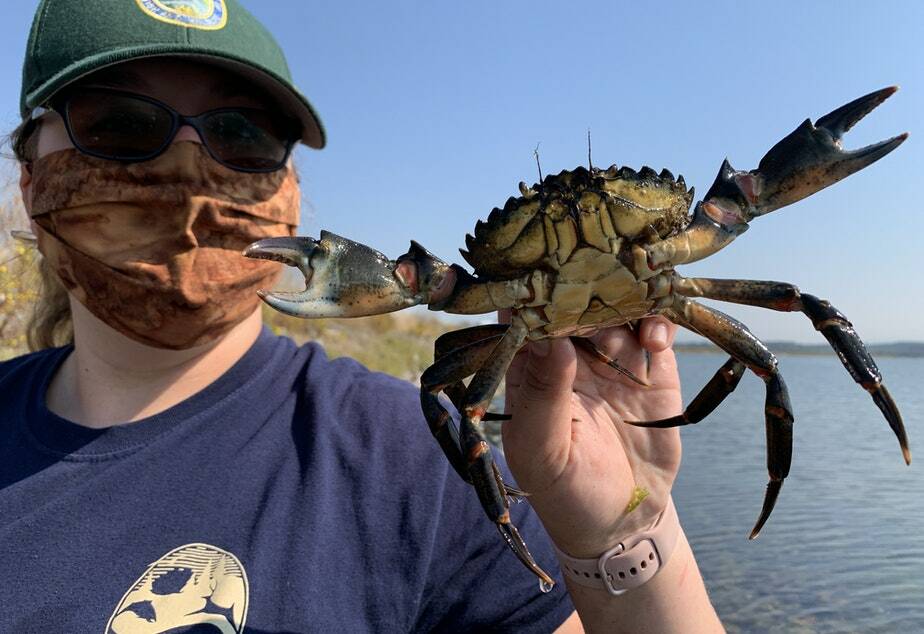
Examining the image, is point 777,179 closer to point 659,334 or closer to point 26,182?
point 659,334

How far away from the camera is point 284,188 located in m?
3.02

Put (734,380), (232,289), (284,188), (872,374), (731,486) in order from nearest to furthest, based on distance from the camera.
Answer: (872,374), (734,380), (232,289), (284,188), (731,486)

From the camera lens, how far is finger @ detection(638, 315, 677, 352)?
2.44m

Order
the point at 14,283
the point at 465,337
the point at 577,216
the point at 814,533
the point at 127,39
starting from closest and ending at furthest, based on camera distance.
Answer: the point at 577,216, the point at 465,337, the point at 127,39, the point at 14,283, the point at 814,533

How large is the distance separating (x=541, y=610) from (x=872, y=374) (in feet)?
4.62

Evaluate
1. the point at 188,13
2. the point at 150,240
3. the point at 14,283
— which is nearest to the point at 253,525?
the point at 150,240

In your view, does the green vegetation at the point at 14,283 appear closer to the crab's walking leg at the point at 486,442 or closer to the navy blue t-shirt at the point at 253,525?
the navy blue t-shirt at the point at 253,525

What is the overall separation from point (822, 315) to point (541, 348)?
870 millimetres

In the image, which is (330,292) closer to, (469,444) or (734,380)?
(469,444)

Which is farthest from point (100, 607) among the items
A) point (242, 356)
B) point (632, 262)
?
point (632, 262)

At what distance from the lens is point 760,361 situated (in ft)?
6.96

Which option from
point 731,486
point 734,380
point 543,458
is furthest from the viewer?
point 731,486

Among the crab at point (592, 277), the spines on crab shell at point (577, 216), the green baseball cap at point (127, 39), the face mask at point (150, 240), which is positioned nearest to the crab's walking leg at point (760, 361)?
the crab at point (592, 277)

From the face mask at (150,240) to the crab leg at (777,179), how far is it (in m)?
1.67
